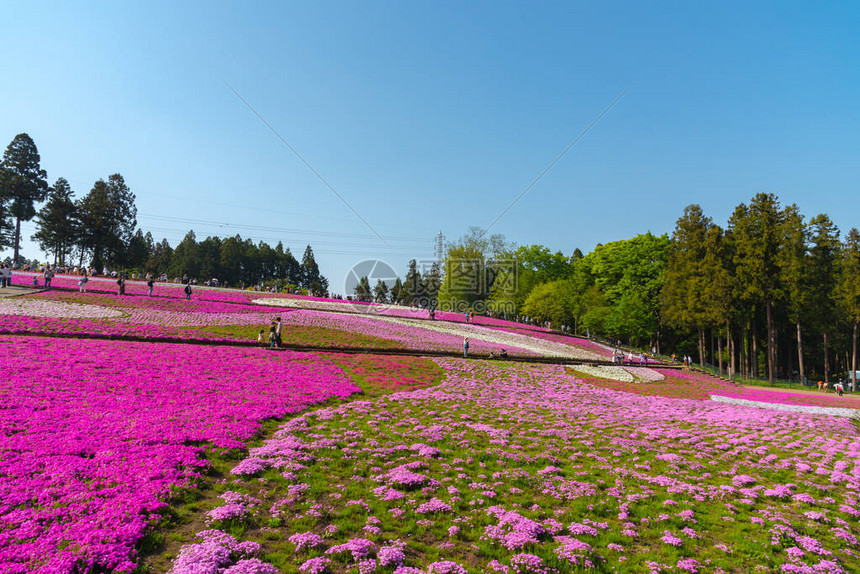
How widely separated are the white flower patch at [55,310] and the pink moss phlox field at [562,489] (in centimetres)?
2672

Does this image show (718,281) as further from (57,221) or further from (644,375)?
(57,221)

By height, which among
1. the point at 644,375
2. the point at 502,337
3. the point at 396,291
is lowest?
the point at 644,375

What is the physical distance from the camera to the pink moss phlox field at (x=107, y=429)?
7.14 metres

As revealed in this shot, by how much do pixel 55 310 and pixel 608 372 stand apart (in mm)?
46115

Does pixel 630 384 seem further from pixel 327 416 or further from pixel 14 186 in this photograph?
pixel 14 186

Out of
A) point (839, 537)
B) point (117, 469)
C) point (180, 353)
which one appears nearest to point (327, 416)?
point (117, 469)

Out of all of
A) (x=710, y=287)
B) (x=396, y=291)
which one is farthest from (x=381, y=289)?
(x=710, y=287)

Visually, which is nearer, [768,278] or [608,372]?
[608,372]

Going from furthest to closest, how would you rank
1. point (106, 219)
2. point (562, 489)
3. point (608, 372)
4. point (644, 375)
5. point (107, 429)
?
point (106, 219) < point (644, 375) < point (608, 372) < point (107, 429) < point (562, 489)

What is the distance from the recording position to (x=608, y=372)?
3709 cm

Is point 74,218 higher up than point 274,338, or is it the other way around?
point 74,218

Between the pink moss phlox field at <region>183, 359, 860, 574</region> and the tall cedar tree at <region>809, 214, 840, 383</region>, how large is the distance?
3940 cm

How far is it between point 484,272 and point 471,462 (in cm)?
7982

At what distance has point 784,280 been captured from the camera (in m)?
46.0
